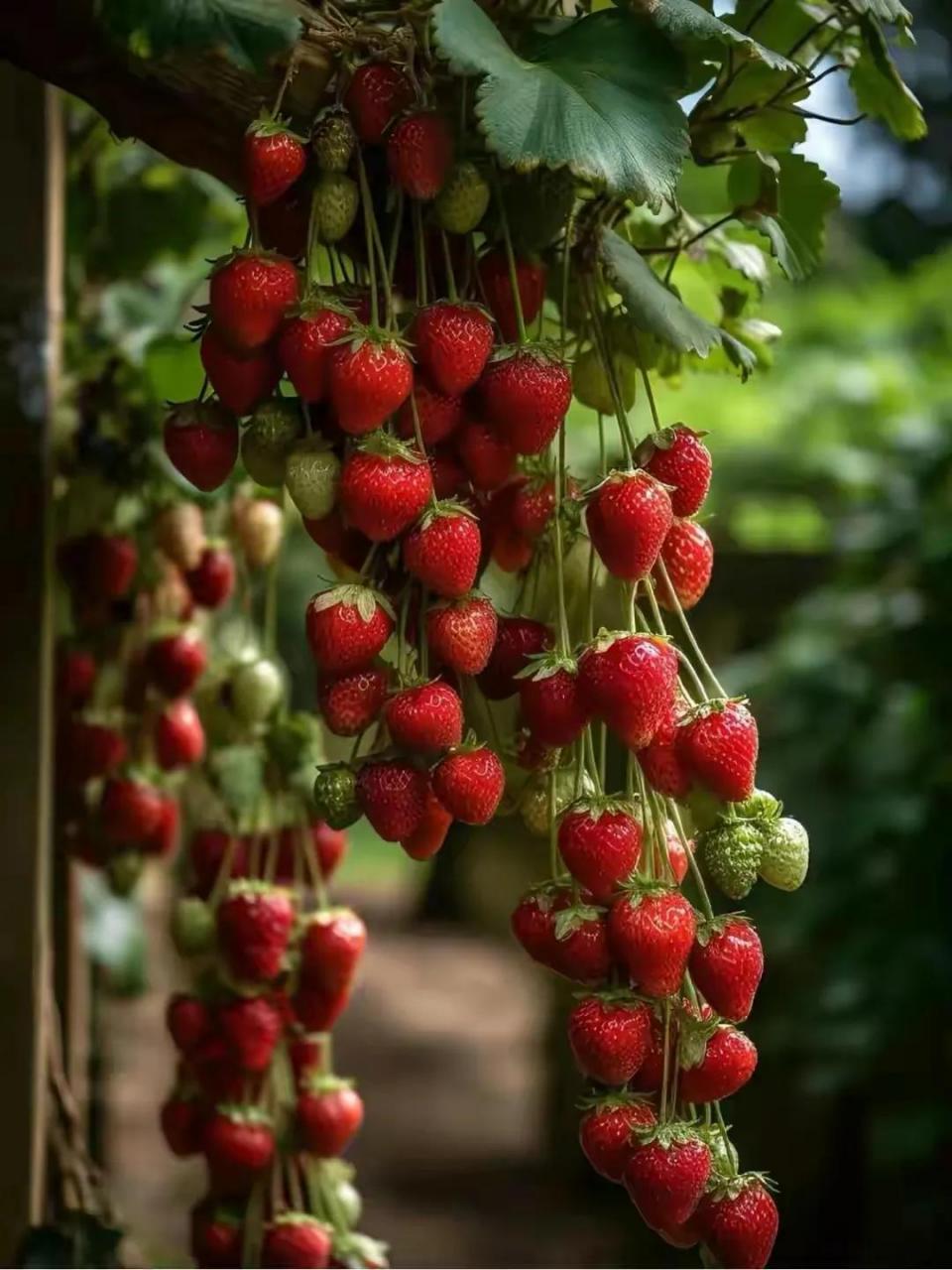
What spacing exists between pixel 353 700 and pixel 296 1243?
1.26ft

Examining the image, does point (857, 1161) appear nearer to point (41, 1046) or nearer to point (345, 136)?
point (41, 1046)

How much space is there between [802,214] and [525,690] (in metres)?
0.34

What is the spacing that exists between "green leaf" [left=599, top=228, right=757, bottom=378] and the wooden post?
0.45 metres

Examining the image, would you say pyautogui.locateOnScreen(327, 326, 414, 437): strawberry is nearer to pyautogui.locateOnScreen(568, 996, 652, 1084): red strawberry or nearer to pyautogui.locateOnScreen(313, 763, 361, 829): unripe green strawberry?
pyautogui.locateOnScreen(313, 763, 361, 829): unripe green strawberry

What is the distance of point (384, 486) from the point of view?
0.56m

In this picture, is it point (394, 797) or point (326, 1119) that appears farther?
point (326, 1119)

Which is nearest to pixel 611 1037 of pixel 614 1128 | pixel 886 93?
pixel 614 1128

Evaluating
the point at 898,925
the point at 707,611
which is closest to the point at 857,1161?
the point at 898,925

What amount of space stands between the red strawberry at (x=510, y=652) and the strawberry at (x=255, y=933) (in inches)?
9.9

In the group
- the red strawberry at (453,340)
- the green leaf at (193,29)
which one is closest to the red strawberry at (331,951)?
the red strawberry at (453,340)

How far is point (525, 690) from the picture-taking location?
23.2 inches

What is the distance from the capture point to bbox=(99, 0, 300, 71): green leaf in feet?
1.75

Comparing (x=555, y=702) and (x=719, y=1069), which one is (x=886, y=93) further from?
(x=719, y=1069)

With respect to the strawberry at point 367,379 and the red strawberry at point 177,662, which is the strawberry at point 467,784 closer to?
the strawberry at point 367,379
